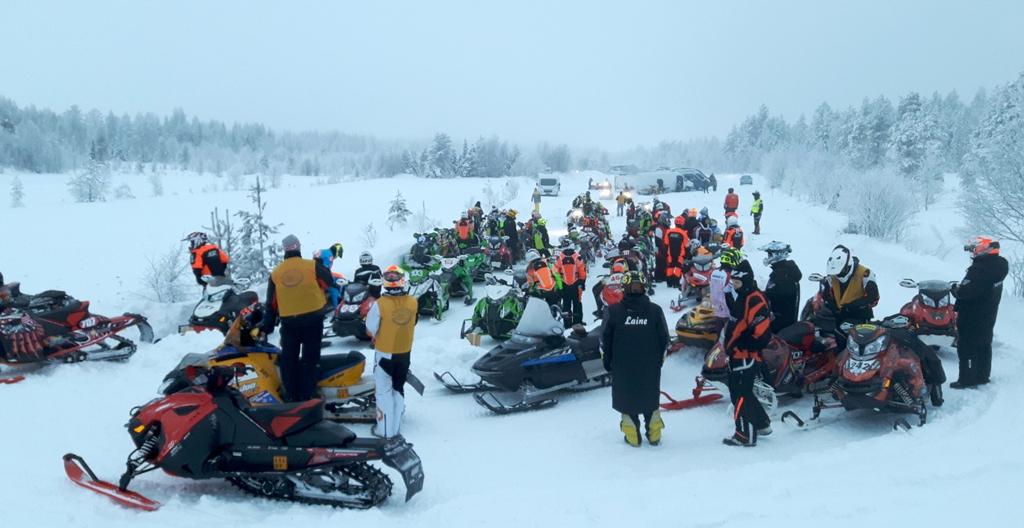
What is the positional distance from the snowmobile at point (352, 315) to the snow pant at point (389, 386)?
12.9 ft

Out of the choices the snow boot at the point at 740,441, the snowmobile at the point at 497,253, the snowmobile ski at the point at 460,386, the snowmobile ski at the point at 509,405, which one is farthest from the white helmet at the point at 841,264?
the snowmobile at the point at 497,253

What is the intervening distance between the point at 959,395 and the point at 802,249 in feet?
39.7

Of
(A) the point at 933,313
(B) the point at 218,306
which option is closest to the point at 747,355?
(A) the point at 933,313

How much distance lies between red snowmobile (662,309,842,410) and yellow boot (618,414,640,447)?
1069 mm

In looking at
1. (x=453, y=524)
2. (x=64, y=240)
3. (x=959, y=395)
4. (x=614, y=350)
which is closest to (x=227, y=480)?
(x=453, y=524)

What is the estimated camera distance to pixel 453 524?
3.97 metres

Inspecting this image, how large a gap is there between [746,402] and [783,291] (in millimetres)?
2439

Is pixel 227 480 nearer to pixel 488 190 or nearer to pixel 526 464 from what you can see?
pixel 526 464

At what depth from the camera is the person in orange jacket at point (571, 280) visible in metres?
10.5

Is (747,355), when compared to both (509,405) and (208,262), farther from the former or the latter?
(208,262)

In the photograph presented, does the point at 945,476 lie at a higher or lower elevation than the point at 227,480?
higher

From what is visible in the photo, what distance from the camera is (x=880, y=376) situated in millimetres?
5660

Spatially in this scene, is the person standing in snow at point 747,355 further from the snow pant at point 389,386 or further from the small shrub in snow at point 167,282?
the small shrub in snow at point 167,282

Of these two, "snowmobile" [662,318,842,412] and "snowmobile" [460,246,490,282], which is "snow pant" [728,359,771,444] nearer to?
"snowmobile" [662,318,842,412]
